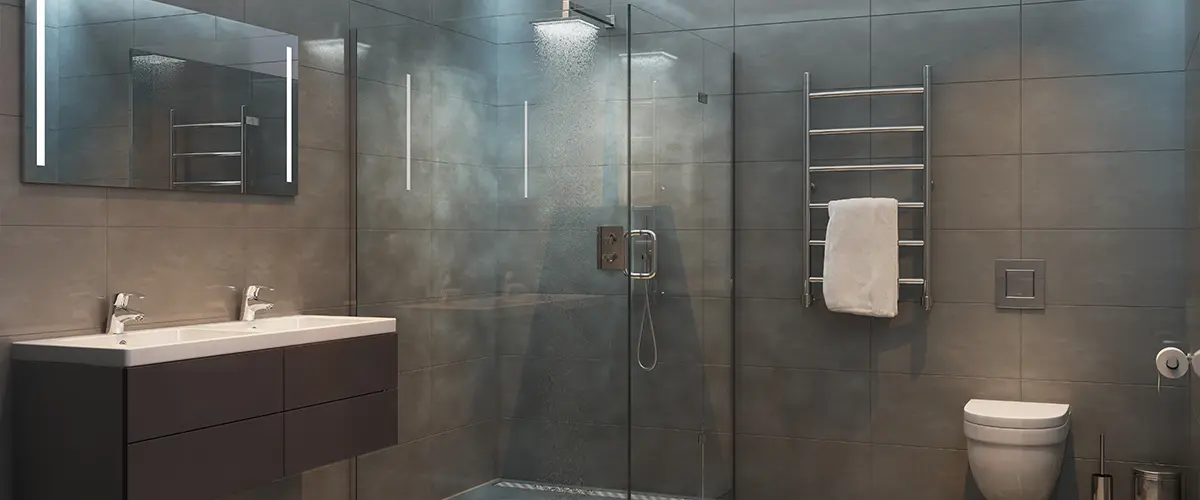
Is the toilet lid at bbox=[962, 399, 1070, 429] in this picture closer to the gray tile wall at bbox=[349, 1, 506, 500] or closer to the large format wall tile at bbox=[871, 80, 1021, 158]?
the large format wall tile at bbox=[871, 80, 1021, 158]

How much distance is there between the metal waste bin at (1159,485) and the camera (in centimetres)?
352

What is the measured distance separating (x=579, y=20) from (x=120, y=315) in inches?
62.4

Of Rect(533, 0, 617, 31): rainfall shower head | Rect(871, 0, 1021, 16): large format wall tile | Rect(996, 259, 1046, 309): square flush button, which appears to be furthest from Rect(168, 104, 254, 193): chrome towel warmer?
Rect(996, 259, 1046, 309): square flush button

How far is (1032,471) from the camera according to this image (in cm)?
343

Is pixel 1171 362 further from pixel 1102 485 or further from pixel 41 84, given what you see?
pixel 41 84

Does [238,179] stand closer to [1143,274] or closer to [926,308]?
[926,308]

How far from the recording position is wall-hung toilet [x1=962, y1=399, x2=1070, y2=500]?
3.43m

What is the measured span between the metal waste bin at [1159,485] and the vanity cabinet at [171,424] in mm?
2715

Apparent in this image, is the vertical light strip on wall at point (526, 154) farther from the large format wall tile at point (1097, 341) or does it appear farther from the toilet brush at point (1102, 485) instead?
the toilet brush at point (1102, 485)

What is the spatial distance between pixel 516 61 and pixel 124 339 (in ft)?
4.71

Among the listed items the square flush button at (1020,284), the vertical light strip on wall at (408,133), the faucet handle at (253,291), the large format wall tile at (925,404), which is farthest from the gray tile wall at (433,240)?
the square flush button at (1020,284)

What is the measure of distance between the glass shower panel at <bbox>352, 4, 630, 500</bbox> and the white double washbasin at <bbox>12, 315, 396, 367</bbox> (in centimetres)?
32

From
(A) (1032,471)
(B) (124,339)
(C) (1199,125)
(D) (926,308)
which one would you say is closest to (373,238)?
(B) (124,339)

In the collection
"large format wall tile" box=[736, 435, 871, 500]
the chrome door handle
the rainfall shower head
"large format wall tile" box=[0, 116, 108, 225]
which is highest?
the rainfall shower head
